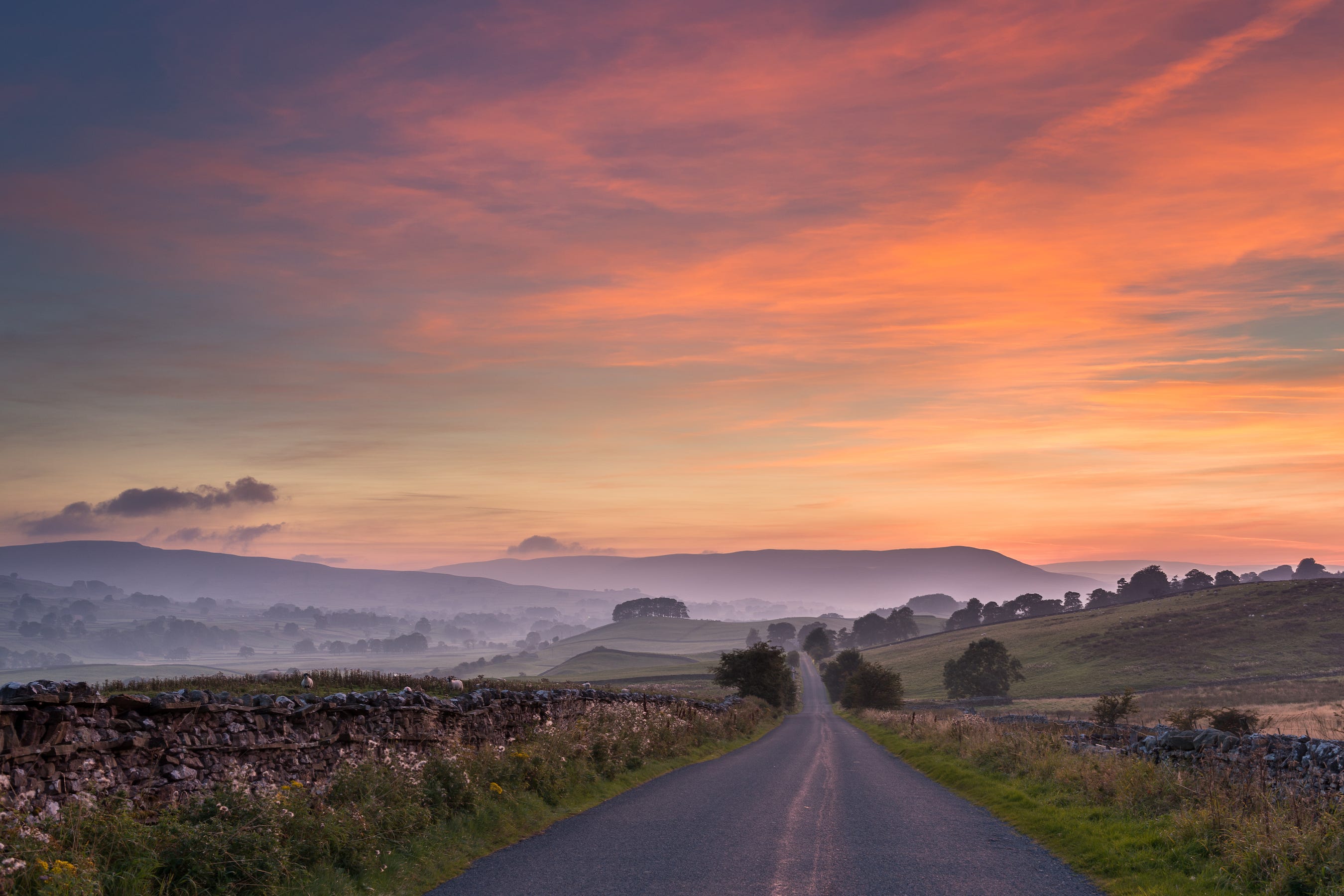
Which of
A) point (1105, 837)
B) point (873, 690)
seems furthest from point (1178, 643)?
point (1105, 837)

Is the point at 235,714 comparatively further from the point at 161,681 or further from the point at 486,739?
the point at 486,739

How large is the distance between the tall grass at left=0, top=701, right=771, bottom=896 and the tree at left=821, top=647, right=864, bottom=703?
121 meters

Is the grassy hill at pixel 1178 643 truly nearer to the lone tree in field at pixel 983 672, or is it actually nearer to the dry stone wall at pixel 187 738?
the lone tree in field at pixel 983 672

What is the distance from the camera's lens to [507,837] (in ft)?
57.9

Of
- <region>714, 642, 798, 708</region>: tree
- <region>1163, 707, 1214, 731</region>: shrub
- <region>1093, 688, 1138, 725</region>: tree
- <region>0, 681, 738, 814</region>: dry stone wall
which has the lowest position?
<region>714, 642, 798, 708</region>: tree

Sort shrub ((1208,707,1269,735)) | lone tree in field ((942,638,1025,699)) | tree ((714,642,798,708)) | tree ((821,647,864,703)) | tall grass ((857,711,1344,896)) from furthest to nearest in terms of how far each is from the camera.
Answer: tree ((821,647,864,703)), lone tree in field ((942,638,1025,699)), tree ((714,642,798,708)), shrub ((1208,707,1269,735)), tall grass ((857,711,1344,896))

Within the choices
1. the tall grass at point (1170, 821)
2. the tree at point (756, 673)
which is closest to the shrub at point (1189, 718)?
the tall grass at point (1170, 821)

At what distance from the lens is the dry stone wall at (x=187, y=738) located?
11055mm

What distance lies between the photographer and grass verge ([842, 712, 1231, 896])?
1391 centimetres

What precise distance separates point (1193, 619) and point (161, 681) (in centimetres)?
14819

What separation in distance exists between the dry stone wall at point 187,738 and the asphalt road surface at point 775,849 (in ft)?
12.1

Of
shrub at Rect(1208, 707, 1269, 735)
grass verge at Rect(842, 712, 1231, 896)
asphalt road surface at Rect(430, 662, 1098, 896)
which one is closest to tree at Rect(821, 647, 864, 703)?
shrub at Rect(1208, 707, 1269, 735)

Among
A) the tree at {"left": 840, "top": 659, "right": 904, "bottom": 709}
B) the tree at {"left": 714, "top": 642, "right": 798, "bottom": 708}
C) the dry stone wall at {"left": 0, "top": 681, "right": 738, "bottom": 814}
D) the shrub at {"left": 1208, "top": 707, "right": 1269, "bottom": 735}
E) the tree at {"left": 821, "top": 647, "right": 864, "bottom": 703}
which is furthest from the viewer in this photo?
the tree at {"left": 821, "top": 647, "right": 864, "bottom": 703}

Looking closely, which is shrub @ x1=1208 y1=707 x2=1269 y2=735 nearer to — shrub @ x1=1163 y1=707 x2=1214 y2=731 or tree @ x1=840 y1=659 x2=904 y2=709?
shrub @ x1=1163 y1=707 x2=1214 y2=731
